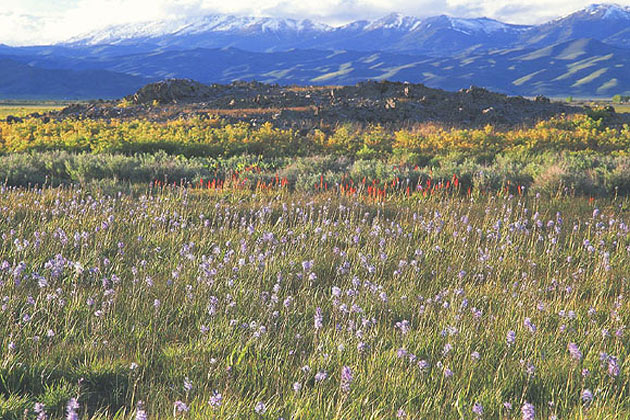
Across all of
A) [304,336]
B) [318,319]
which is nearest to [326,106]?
[304,336]

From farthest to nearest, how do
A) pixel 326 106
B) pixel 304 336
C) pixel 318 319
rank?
pixel 326 106, pixel 304 336, pixel 318 319

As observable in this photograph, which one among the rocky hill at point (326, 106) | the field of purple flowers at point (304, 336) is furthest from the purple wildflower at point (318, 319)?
the rocky hill at point (326, 106)

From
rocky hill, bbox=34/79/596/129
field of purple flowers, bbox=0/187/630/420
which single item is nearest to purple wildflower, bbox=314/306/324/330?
field of purple flowers, bbox=0/187/630/420

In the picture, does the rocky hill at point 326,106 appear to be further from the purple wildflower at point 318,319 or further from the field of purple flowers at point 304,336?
the purple wildflower at point 318,319

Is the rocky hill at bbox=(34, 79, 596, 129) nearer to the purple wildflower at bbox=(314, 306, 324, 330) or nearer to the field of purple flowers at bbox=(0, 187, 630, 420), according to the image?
the field of purple flowers at bbox=(0, 187, 630, 420)

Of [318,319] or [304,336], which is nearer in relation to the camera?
[318,319]

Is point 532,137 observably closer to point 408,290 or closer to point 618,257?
point 618,257

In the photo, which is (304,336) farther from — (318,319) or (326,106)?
(326,106)

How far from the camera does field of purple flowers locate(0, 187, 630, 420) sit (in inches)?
102

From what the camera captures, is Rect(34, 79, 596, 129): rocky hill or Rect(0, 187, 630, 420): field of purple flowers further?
Rect(34, 79, 596, 129): rocky hill

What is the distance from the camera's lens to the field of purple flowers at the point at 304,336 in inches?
102

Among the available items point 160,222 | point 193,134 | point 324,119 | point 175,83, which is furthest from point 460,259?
point 175,83

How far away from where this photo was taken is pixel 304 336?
10.5 feet

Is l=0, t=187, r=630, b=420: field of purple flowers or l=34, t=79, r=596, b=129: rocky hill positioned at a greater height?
l=0, t=187, r=630, b=420: field of purple flowers
